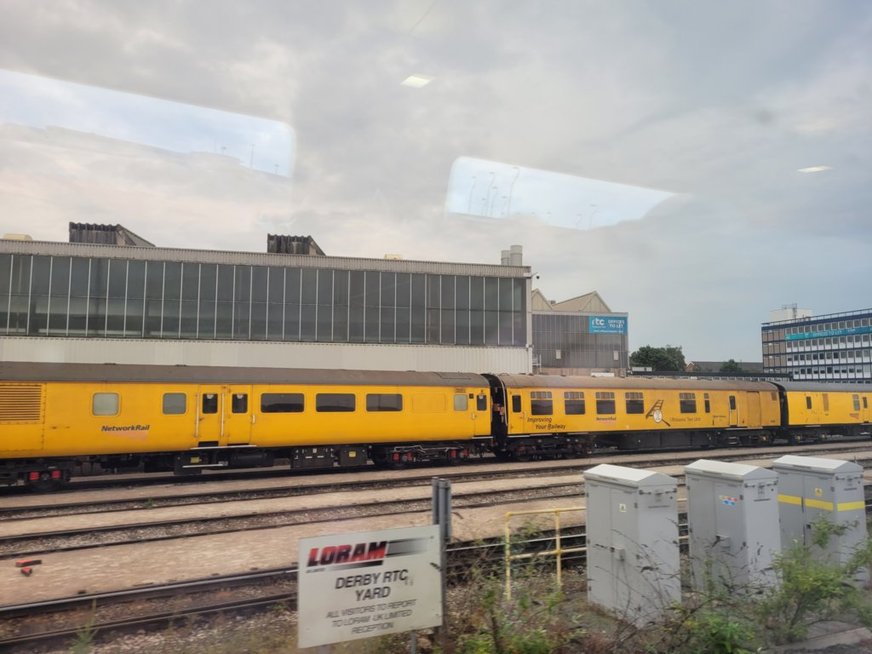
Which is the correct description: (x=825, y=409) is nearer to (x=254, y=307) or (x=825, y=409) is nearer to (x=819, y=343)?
(x=819, y=343)

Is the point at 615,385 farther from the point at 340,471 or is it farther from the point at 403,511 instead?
the point at 403,511

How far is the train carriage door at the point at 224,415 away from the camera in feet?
52.5

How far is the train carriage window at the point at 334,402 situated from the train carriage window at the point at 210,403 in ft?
9.07

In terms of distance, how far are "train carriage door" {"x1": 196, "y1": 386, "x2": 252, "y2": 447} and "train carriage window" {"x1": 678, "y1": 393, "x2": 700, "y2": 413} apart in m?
16.1

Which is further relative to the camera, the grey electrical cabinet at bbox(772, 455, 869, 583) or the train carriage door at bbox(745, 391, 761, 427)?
the train carriage door at bbox(745, 391, 761, 427)

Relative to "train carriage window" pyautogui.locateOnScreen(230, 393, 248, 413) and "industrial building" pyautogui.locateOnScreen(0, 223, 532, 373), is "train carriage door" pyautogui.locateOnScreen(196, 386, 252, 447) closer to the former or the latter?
"train carriage window" pyautogui.locateOnScreen(230, 393, 248, 413)

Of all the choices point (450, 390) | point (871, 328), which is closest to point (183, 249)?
point (450, 390)

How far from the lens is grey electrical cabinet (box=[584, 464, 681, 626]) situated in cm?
612

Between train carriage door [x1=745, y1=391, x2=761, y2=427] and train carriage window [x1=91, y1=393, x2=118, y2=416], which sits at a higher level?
train carriage window [x1=91, y1=393, x2=118, y2=416]

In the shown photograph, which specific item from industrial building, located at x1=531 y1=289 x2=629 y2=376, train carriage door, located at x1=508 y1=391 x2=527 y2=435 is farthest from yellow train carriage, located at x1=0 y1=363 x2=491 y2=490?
industrial building, located at x1=531 y1=289 x2=629 y2=376

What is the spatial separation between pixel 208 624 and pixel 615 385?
689 inches

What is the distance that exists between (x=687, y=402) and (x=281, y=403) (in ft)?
51.3

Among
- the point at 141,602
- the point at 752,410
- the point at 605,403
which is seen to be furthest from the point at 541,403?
the point at 141,602

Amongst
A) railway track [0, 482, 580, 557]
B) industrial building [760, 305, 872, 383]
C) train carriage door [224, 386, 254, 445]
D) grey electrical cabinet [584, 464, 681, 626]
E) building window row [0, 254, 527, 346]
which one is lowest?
railway track [0, 482, 580, 557]
